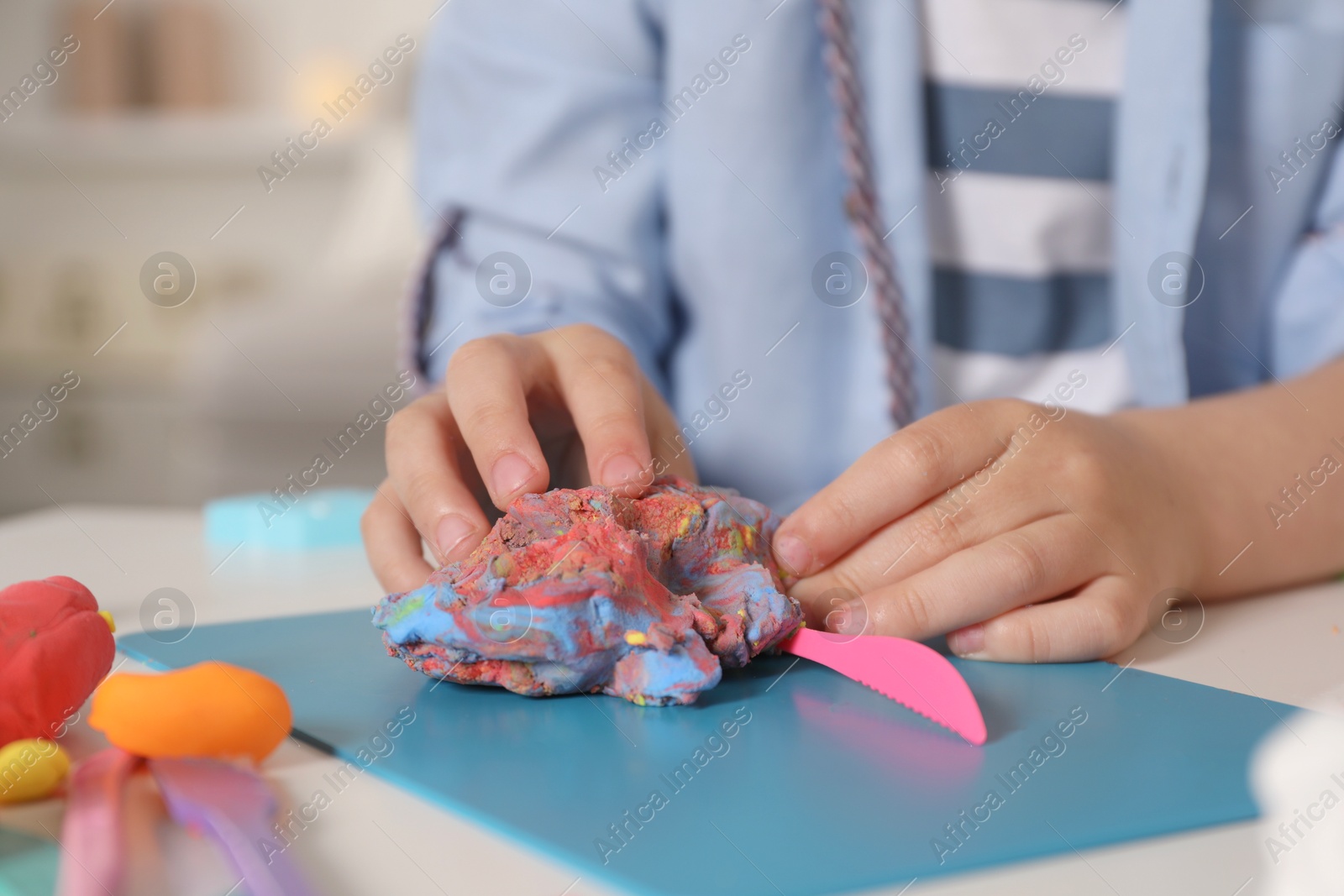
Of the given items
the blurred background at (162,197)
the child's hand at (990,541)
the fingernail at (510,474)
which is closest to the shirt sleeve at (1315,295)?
the child's hand at (990,541)

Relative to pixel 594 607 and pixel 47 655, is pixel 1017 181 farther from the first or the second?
pixel 47 655

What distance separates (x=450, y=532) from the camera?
63 centimetres

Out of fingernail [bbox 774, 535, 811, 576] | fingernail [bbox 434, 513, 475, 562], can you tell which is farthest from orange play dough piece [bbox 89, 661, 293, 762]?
fingernail [bbox 774, 535, 811, 576]

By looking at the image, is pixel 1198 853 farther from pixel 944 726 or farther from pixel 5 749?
pixel 5 749

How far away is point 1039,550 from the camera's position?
63cm

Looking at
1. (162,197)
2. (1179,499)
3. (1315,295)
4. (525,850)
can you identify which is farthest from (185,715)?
(162,197)

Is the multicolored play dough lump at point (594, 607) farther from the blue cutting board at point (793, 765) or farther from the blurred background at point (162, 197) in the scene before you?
the blurred background at point (162, 197)

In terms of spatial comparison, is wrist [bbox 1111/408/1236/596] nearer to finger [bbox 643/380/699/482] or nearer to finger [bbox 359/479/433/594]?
finger [bbox 643/380/699/482]

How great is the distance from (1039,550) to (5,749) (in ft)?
1.72

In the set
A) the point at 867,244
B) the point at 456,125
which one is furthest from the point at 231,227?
the point at 867,244

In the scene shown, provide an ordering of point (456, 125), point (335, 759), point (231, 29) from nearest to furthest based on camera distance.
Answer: point (335, 759), point (456, 125), point (231, 29)

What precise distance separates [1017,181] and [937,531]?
511 millimetres

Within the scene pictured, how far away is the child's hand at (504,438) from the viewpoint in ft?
2.07

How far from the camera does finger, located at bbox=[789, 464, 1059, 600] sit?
0.65 metres
